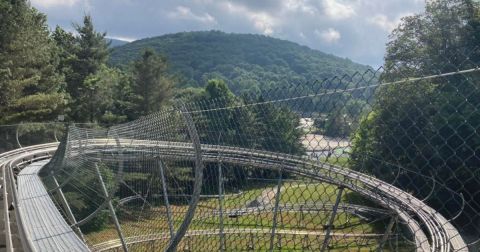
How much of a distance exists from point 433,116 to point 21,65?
18.9 metres

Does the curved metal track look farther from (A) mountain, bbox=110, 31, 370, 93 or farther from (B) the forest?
(A) mountain, bbox=110, 31, 370, 93

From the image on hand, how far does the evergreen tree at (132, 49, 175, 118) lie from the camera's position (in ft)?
98.0

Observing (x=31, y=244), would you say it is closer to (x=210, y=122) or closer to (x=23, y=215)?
(x=23, y=215)

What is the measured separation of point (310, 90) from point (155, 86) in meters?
27.8

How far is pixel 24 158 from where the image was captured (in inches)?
499

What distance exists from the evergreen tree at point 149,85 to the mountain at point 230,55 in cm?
6611

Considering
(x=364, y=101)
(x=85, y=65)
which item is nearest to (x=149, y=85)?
(x=85, y=65)

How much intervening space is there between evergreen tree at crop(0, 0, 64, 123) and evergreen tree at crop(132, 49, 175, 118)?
9.28 m

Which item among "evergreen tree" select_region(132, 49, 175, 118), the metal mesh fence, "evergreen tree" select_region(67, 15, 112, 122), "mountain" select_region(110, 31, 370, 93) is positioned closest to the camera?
the metal mesh fence

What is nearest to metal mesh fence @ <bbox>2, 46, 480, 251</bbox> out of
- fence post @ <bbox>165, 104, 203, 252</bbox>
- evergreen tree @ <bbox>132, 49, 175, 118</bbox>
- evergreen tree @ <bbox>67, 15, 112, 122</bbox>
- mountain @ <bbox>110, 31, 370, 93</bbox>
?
fence post @ <bbox>165, 104, 203, 252</bbox>

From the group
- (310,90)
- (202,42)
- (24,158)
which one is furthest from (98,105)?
(202,42)

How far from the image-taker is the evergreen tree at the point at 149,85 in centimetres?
2988

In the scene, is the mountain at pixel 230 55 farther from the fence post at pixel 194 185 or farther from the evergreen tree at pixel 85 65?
the fence post at pixel 194 185

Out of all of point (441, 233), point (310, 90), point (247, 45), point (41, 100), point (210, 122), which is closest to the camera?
point (310, 90)
